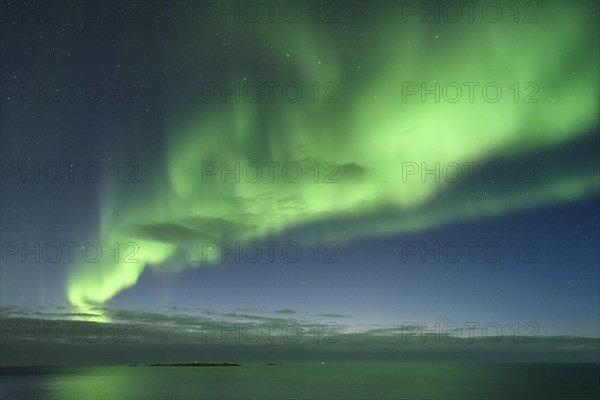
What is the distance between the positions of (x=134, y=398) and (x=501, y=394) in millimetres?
44105

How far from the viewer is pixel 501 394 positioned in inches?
3334

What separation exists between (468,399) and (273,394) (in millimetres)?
23628

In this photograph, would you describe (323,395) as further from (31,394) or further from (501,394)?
(31,394)

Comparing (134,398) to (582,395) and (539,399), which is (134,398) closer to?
(539,399)

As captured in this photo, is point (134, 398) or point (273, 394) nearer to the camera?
point (134, 398)

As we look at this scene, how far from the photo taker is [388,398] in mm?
76688

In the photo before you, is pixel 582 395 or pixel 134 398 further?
pixel 582 395

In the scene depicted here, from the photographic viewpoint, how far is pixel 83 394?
85.1 meters

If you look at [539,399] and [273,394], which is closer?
[539,399]

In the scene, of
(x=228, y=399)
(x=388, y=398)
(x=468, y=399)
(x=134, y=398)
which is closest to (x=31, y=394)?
(x=134, y=398)

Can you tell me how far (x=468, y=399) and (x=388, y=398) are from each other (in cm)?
870

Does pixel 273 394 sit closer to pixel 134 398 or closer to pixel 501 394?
pixel 134 398

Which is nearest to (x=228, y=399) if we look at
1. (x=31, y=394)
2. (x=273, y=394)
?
(x=273, y=394)

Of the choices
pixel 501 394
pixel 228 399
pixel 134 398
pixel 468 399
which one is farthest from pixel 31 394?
pixel 501 394
